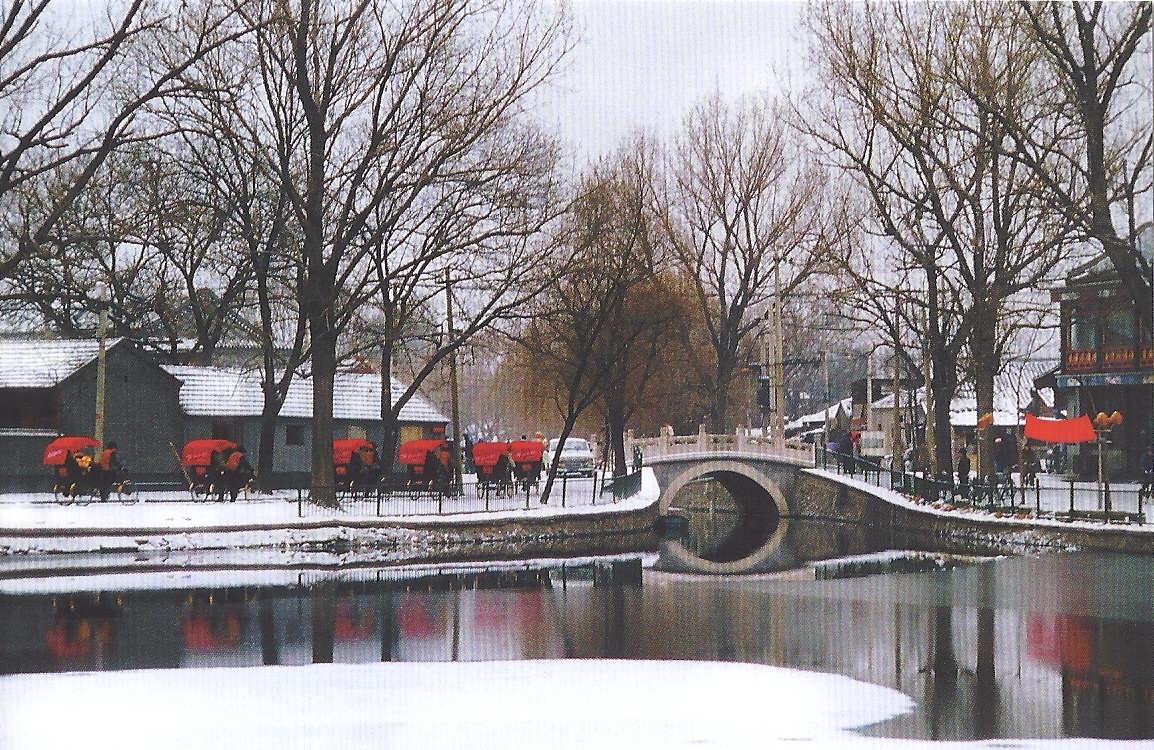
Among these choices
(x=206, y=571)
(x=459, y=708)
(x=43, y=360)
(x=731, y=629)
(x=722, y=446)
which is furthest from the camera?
(x=722, y=446)

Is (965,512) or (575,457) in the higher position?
(575,457)

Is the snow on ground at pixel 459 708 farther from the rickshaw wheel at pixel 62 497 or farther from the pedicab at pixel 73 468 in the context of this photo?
the pedicab at pixel 73 468

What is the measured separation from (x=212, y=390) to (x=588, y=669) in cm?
3565

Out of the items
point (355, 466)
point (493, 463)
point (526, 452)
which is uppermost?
point (526, 452)

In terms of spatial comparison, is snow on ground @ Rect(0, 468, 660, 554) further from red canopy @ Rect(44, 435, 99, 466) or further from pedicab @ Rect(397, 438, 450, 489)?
pedicab @ Rect(397, 438, 450, 489)

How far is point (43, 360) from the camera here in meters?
47.1

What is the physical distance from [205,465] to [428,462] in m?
6.68

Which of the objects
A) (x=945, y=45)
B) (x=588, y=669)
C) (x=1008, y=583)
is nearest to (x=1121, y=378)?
(x=945, y=45)

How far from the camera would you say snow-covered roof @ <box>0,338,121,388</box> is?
46375mm

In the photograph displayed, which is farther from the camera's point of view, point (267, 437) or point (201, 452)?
point (267, 437)

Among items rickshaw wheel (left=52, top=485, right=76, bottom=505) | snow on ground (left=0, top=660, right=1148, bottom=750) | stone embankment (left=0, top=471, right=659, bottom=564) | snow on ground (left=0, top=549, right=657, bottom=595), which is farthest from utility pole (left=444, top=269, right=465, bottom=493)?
snow on ground (left=0, top=660, right=1148, bottom=750)

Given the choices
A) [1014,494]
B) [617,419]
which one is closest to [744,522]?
[617,419]

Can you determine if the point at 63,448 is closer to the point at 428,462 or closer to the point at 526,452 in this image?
the point at 428,462

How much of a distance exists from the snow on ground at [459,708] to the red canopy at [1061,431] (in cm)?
2410
